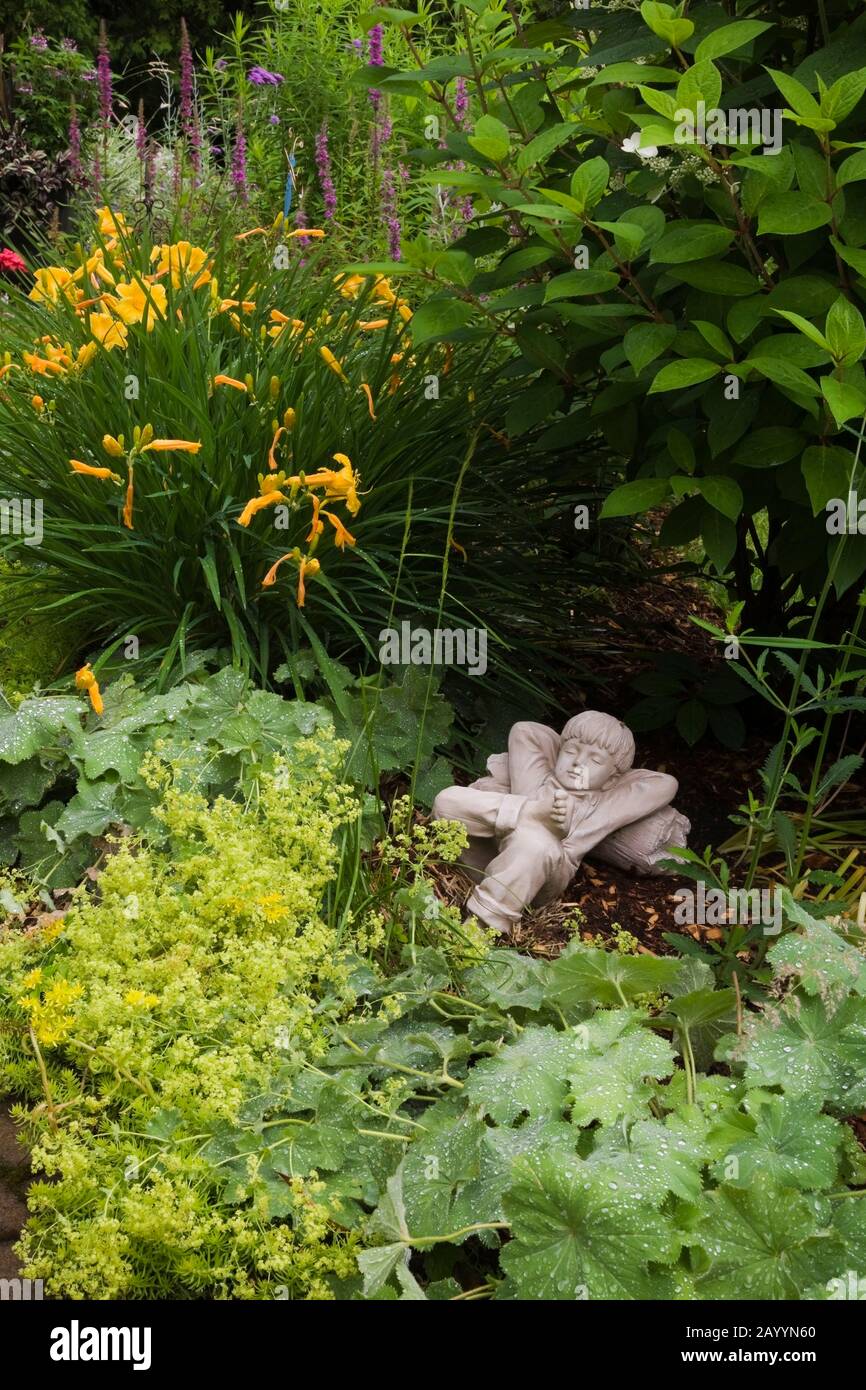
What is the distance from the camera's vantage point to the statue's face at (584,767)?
2.92m

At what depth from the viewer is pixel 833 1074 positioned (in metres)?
1.98

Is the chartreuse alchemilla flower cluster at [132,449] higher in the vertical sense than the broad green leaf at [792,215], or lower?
lower

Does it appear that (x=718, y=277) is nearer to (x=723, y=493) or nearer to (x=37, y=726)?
(x=723, y=493)

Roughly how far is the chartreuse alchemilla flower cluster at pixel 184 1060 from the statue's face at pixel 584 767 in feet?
2.21

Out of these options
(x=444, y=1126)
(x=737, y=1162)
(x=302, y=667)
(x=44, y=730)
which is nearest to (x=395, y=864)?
(x=302, y=667)

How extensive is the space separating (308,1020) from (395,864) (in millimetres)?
919

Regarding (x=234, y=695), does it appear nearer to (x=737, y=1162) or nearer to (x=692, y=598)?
(x=737, y=1162)

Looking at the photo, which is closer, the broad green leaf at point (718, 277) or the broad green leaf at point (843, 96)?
the broad green leaf at point (843, 96)

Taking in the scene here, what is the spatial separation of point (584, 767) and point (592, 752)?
0.13 ft

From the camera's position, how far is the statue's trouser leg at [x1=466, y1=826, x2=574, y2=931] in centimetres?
280

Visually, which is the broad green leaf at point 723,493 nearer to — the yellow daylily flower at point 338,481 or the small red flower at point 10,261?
the yellow daylily flower at point 338,481

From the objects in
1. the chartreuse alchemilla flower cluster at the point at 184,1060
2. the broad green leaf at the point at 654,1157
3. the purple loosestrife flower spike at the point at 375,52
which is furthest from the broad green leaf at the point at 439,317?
the purple loosestrife flower spike at the point at 375,52

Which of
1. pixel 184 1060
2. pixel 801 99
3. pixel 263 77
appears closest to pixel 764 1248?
pixel 184 1060

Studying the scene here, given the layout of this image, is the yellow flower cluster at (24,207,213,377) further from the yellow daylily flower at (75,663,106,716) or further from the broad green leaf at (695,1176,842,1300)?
the broad green leaf at (695,1176,842,1300)
